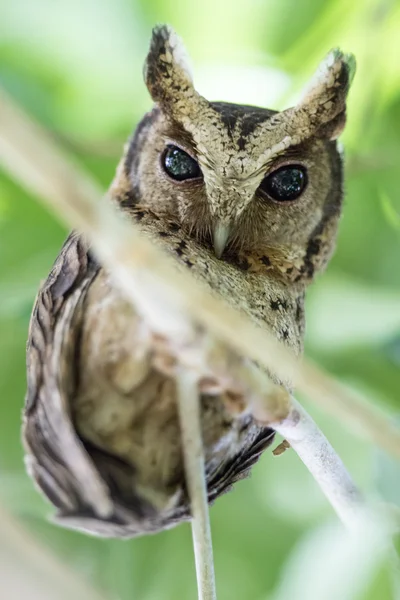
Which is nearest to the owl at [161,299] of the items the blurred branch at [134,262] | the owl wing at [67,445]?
the owl wing at [67,445]

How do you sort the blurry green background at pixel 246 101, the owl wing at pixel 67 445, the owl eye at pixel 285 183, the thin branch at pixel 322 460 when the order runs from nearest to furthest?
the owl wing at pixel 67 445
the thin branch at pixel 322 460
the owl eye at pixel 285 183
the blurry green background at pixel 246 101

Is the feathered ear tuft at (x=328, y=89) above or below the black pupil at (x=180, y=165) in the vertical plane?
above

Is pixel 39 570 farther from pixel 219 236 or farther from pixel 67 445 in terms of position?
pixel 219 236

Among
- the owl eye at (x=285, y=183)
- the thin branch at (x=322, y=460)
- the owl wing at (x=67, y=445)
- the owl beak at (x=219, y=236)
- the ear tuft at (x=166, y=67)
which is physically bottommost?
the owl wing at (x=67, y=445)

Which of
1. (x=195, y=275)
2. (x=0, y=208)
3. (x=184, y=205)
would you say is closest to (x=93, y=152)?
(x=0, y=208)

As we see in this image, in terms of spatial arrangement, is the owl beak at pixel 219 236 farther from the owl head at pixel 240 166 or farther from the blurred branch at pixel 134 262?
the blurred branch at pixel 134 262

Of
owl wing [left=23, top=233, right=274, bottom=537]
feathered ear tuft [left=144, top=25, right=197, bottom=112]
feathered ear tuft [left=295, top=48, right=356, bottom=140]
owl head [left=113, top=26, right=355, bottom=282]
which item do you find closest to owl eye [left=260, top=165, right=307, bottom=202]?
owl head [left=113, top=26, right=355, bottom=282]

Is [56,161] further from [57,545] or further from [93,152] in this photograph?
[57,545]
